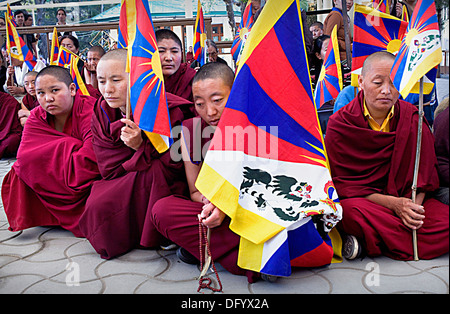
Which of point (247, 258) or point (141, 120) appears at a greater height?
point (141, 120)

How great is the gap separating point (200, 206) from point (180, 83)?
5.33 feet

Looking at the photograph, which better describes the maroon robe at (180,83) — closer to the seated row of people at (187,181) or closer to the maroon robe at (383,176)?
the seated row of people at (187,181)

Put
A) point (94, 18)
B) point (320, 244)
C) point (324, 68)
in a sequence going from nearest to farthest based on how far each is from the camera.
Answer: point (320, 244), point (324, 68), point (94, 18)

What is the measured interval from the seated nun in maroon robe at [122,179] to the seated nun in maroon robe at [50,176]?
0.74 ft

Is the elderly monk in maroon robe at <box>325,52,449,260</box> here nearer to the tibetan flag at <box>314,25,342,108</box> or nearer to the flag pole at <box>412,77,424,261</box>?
the flag pole at <box>412,77,424,261</box>

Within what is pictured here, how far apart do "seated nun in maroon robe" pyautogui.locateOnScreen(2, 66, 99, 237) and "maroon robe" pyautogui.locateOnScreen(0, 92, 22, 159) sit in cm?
320

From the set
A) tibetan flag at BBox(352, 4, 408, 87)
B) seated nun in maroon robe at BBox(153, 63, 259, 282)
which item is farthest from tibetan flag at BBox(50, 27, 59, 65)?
tibetan flag at BBox(352, 4, 408, 87)

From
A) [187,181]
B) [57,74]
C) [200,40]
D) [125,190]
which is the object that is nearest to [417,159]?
[187,181]

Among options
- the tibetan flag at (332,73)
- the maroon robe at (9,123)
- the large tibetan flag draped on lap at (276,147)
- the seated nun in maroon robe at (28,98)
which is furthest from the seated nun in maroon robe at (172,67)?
the maroon robe at (9,123)

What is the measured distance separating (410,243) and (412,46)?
1114mm

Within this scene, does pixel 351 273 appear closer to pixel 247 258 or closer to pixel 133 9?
pixel 247 258

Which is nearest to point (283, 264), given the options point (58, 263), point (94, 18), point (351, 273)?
point (351, 273)

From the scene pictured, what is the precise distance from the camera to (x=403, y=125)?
2.46 meters

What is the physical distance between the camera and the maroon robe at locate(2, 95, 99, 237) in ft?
9.40
